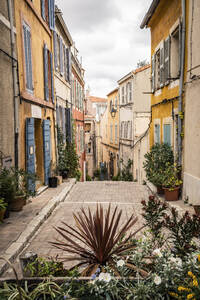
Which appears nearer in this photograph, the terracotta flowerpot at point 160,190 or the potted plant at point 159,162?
the potted plant at point 159,162

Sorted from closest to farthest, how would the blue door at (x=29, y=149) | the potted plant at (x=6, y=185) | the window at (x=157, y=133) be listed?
the potted plant at (x=6, y=185)
the blue door at (x=29, y=149)
the window at (x=157, y=133)

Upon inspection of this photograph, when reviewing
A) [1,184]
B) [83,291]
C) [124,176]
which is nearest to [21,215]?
[1,184]

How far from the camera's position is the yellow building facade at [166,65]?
29.0 ft

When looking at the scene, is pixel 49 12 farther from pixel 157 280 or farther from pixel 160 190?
pixel 157 280

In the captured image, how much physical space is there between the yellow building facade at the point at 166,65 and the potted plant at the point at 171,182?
62 cm

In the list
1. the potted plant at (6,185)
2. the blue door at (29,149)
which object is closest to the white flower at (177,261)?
the potted plant at (6,185)

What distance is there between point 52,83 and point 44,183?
157 inches

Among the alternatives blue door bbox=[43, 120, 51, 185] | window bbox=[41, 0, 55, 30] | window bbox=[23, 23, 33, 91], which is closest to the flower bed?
window bbox=[23, 23, 33, 91]

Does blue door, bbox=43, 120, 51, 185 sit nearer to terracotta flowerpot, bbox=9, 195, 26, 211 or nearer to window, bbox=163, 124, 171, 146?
terracotta flowerpot, bbox=9, 195, 26, 211

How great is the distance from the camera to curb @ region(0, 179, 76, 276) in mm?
4243

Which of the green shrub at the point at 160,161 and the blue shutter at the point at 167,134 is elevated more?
the blue shutter at the point at 167,134

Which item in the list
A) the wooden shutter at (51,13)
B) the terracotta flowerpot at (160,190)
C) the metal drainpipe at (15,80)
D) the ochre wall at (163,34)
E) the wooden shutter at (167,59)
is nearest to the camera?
the metal drainpipe at (15,80)

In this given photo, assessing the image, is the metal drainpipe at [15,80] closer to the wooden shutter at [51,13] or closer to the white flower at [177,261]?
the wooden shutter at [51,13]

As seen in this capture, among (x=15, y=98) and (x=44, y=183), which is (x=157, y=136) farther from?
(x=15, y=98)
